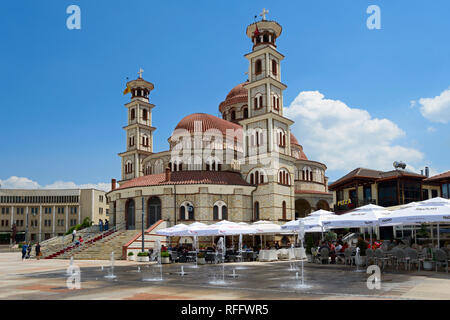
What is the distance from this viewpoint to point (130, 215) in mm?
46250

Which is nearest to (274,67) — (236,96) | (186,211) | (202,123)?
(202,123)

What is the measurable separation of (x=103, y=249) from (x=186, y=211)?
353 inches

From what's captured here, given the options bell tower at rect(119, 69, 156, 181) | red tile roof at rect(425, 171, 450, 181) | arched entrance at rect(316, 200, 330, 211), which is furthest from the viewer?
bell tower at rect(119, 69, 156, 181)

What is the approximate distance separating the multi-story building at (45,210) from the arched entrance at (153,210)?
58.5 meters

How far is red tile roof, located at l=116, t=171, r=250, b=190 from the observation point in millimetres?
43812

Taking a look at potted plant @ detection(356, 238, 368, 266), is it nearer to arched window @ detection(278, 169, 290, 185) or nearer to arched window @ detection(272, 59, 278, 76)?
arched window @ detection(278, 169, 290, 185)

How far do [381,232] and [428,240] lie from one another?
353 inches

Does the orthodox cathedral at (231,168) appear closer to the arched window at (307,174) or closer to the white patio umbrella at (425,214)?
the arched window at (307,174)

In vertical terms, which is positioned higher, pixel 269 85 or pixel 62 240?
pixel 269 85

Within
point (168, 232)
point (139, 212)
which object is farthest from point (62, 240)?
point (168, 232)

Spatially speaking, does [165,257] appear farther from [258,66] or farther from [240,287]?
[258,66]

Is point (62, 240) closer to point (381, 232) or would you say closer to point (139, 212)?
point (139, 212)

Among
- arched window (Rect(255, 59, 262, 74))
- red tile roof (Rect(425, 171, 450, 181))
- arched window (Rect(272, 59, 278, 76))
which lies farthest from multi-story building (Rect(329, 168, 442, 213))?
arched window (Rect(255, 59, 262, 74))
